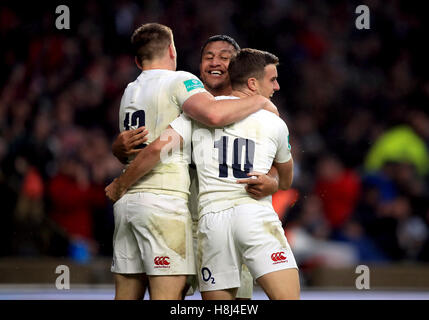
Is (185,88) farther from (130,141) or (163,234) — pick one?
(163,234)

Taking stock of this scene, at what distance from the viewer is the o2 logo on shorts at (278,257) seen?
3859 mm

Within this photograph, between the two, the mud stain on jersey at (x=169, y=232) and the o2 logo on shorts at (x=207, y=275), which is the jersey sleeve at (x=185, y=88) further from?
the o2 logo on shorts at (x=207, y=275)

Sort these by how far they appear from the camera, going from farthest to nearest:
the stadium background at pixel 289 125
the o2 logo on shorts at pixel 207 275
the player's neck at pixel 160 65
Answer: the stadium background at pixel 289 125 < the player's neck at pixel 160 65 < the o2 logo on shorts at pixel 207 275

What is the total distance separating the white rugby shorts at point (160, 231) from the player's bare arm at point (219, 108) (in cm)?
45

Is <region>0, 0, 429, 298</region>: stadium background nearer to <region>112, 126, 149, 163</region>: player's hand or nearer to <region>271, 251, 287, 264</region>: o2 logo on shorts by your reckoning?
<region>112, 126, 149, 163</region>: player's hand

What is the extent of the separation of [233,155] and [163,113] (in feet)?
1.48

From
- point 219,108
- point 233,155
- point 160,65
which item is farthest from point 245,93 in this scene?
point 160,65

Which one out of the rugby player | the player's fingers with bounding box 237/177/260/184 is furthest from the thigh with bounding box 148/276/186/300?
the player's fingers with bounding box 237/177/260/184

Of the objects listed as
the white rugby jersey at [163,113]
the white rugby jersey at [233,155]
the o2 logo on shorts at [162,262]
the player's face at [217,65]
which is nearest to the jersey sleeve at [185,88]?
the white rugby jersey at [163,113]

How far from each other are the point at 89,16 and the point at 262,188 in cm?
816

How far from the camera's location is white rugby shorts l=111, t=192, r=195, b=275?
13.2 feet

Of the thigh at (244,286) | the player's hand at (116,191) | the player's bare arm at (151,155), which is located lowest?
the thigh at (244,286)

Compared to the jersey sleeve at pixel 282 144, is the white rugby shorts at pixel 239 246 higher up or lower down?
lower down

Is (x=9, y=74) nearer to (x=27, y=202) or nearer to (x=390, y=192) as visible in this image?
(x=27, y=202)
